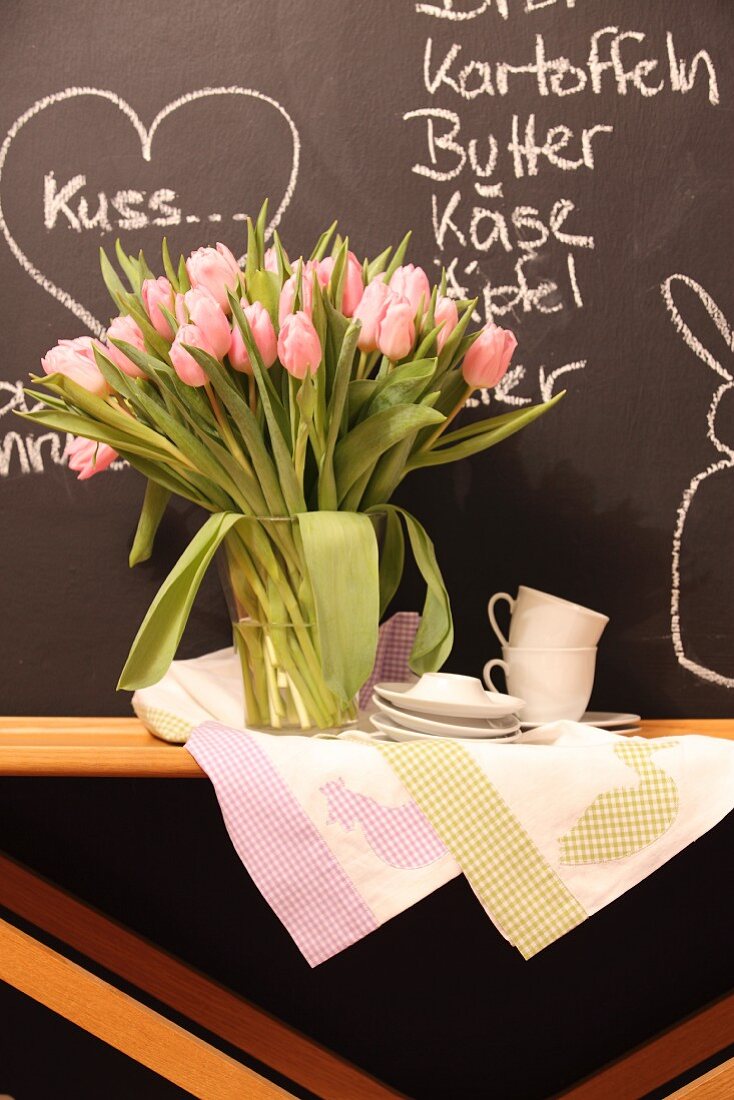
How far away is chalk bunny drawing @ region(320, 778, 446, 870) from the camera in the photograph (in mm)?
728

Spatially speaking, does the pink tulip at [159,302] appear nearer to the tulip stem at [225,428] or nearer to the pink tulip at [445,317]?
the tulip stem at [225,428]

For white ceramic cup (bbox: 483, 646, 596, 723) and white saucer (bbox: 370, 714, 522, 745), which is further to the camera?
white ceramic cup (bbox: 483, 646, 596, 723)

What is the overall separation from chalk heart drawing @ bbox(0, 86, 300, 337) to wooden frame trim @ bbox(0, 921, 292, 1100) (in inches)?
25.7

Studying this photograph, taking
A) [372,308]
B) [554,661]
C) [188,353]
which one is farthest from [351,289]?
[554,661]

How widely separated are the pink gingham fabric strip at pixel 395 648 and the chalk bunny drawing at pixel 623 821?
0.29m

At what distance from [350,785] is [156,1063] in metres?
0.27

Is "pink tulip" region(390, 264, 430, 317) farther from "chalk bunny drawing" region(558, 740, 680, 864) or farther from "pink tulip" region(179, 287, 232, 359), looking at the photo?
"chalk bunny drawing" region(558, 740, 680, 864)

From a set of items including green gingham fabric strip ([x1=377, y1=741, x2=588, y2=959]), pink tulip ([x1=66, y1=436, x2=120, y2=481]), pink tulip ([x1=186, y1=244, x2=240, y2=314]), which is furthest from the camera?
pink tulip ([x1=66, y1=436, x2=120, y2=481])

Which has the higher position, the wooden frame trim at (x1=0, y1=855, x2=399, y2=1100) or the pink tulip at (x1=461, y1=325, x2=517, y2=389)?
the pink tulip at (x1=461, y1=325, x2=517, y2=389)

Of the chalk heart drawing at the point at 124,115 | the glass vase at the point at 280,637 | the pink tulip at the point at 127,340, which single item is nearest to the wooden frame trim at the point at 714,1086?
the glass vase at the point at 280,637

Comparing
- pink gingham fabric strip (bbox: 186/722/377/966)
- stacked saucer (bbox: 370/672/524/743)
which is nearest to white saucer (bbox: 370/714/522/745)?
stacked saucer (bbox: 370/672/524/743)

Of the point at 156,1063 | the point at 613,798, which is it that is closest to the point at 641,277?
the point at 613,798

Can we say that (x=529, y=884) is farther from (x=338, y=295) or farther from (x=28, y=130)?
(x=28, y=130)

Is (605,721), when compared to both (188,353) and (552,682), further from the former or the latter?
(188,353)
